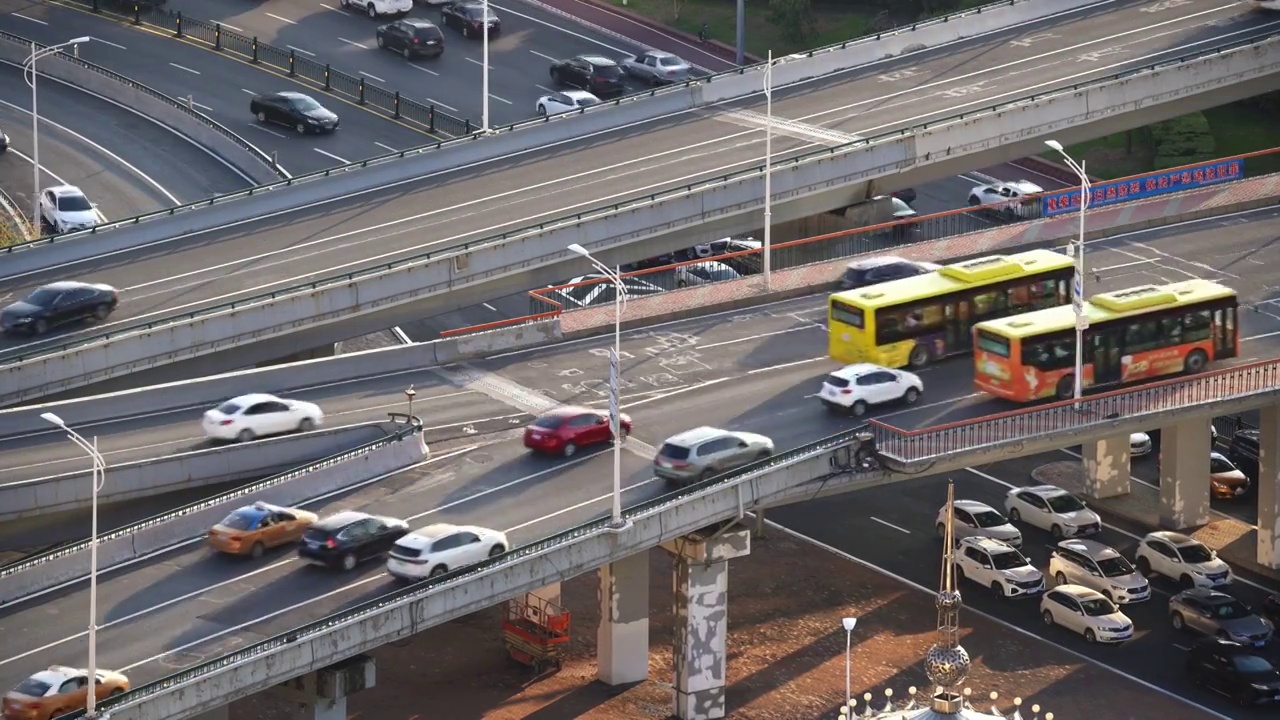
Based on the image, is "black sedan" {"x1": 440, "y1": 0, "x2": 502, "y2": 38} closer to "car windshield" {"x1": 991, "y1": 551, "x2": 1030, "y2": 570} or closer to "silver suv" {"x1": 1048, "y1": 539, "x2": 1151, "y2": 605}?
"car windshield" {"x1": 991, "y1": 551, "x2": 1030, "y2": 570}

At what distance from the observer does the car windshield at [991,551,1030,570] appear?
7925 cm

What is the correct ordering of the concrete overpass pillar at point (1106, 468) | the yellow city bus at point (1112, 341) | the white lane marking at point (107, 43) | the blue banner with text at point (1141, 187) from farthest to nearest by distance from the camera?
the white lane marking at point (107, 43) < the blue banner with text at point (1141, 187) < the concrete overpass pillar at point (1106, 468) < the yellow city bus at point (1112, 341)

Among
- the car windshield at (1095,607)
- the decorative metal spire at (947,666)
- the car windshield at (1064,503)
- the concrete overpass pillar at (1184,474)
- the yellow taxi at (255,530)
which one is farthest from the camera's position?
the car windshield at (1064,503)

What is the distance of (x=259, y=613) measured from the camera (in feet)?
206

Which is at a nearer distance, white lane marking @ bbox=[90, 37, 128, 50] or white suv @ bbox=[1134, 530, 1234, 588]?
white suv @ bbox=[1134, 530, 1234, 588]

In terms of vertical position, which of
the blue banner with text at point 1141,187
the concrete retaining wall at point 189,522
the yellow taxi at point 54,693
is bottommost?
the yellow taxi at point 54,693

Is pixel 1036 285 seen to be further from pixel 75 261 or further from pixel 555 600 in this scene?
pixel 75 261

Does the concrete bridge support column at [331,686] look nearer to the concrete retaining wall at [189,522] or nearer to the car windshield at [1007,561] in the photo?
the concrete retaining wall at [189,522]

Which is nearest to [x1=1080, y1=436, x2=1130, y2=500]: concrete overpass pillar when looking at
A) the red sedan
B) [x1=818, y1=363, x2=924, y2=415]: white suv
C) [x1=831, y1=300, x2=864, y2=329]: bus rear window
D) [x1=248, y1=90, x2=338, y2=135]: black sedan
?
[x1=831, y1=300, x2=864, y2=329]: bus rear window

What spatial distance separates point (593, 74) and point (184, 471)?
5287cm

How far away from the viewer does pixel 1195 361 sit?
254 feet

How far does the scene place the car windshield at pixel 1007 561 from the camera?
7925cm

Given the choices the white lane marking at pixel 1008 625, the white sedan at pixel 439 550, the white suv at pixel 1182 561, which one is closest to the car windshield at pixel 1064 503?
the white suv at pixel 1182 561

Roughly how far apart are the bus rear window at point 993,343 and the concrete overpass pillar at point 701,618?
1008 cm
